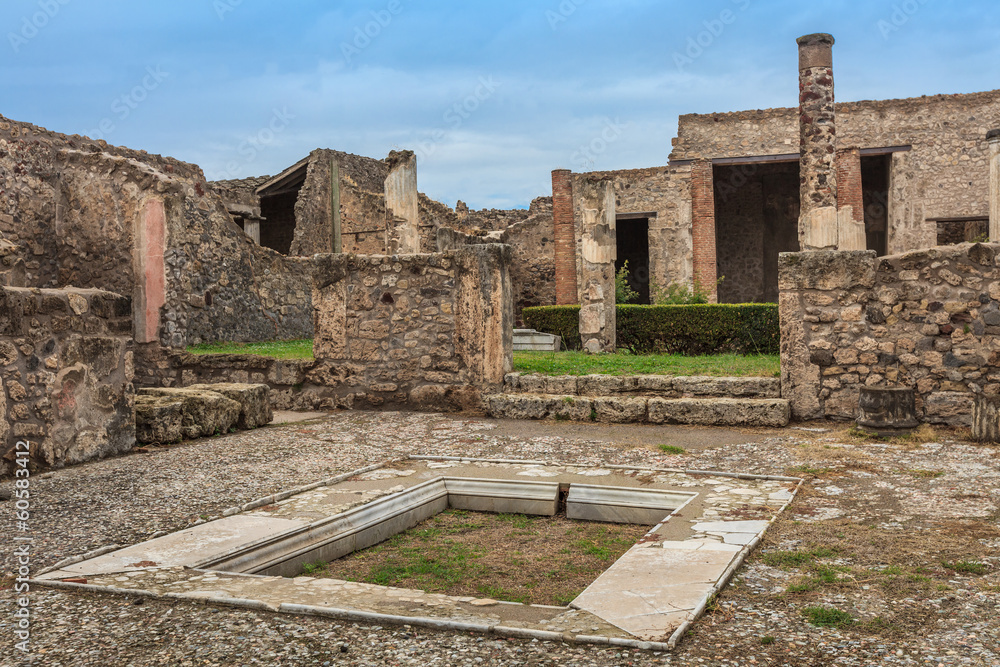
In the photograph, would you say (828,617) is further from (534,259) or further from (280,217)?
(280,217)

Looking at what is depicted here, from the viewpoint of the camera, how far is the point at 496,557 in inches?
159

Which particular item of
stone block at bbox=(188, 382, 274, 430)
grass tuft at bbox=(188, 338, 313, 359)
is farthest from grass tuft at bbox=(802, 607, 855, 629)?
grass tuft at bbox=(188, 338, 313, 359)

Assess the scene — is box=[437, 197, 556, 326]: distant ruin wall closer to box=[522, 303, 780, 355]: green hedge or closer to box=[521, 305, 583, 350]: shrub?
box=[521, 305, 583, 350]: shrub

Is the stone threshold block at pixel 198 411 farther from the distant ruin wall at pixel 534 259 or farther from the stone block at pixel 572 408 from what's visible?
the distant ruin wall at pixel 534 259

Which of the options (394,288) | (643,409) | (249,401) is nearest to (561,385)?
(643,409)

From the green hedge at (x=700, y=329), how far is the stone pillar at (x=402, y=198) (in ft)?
12.1

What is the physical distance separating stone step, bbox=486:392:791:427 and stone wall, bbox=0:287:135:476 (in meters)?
3.39

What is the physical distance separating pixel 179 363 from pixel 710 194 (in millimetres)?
13771

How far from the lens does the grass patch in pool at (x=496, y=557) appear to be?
3.60 meters

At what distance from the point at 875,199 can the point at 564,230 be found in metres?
8.80

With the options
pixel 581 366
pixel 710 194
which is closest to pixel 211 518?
pixel 581 366

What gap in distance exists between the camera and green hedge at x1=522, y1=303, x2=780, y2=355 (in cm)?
1188

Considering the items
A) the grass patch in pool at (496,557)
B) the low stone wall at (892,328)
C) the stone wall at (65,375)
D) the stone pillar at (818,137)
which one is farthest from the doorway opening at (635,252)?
the grass patch in pool at (496,557)

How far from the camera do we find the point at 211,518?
14.1 feet
